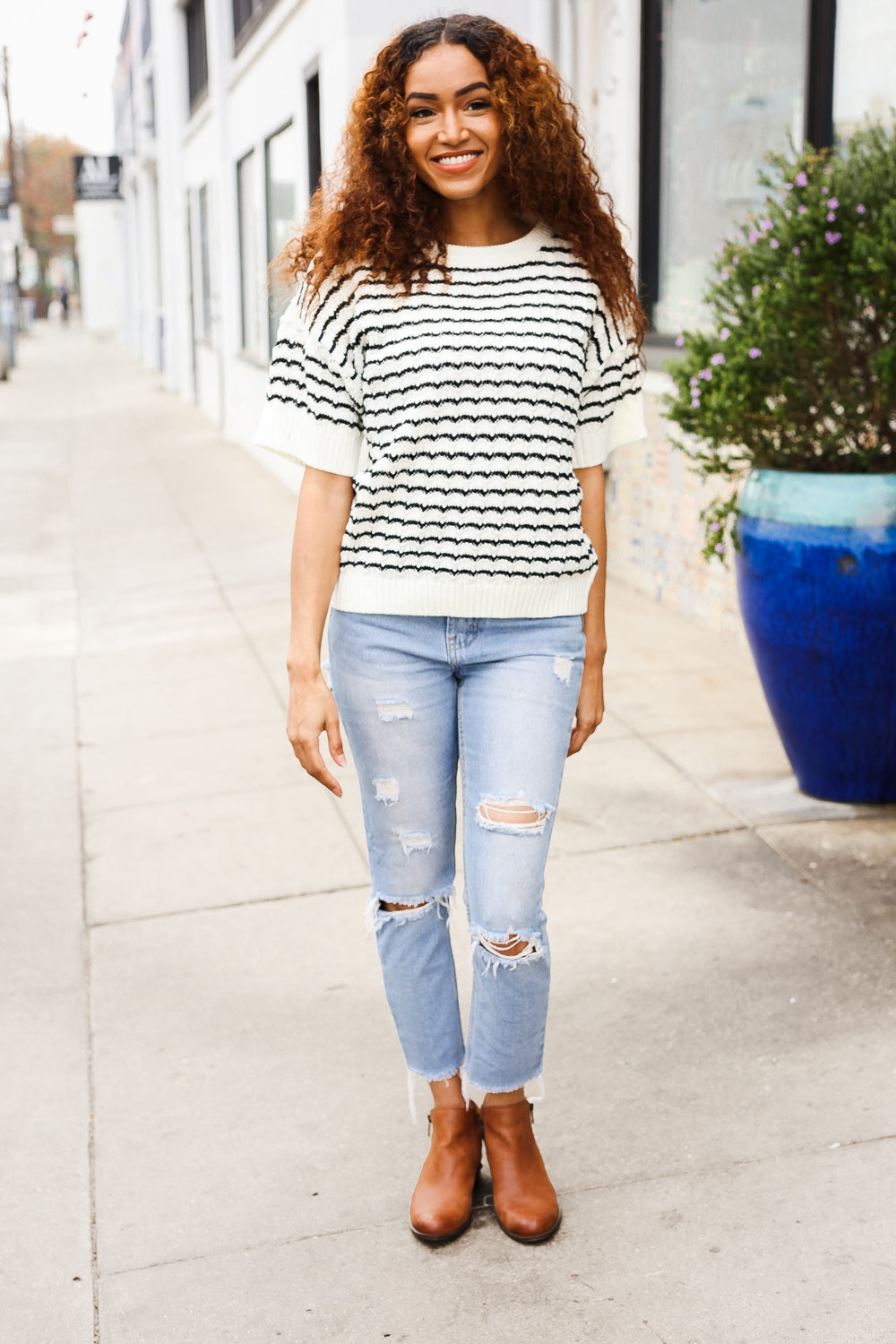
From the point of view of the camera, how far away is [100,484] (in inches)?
555

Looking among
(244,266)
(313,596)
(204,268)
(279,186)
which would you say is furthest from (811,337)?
(204,268)

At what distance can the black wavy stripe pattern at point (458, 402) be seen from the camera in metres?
2.39

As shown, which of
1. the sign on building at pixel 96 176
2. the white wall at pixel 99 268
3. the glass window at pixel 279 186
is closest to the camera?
the glass window at pixel 279 186

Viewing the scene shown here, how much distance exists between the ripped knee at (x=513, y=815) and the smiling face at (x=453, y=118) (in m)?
0.99

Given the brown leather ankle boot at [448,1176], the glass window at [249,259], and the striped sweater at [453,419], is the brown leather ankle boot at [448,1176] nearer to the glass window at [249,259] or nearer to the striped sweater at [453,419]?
the striped sweater at [453,419]

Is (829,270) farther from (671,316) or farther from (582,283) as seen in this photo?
(671,316)

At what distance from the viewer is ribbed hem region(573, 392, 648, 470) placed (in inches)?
103

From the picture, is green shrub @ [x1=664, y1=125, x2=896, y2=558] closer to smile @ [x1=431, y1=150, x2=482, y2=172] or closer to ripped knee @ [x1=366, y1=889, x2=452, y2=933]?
smile @ [x1=431, y1=150, x2=482, y2=172]

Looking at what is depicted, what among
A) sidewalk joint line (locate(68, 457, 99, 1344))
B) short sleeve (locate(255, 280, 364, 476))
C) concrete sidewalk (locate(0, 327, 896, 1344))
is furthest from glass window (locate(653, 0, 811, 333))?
short sleeve (locate(255, 280, 364, 476))

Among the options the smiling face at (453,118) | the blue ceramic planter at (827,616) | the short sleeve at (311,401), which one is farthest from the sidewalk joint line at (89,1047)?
the blue ceramic planter at (827,616)

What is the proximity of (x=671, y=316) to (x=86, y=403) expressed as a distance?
697 inches

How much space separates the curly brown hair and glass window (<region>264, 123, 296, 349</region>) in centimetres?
1067

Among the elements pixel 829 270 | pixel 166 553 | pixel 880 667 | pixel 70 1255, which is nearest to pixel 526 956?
pixel 70 1255

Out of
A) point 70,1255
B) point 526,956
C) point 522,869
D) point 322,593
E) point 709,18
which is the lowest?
point 70,1255
